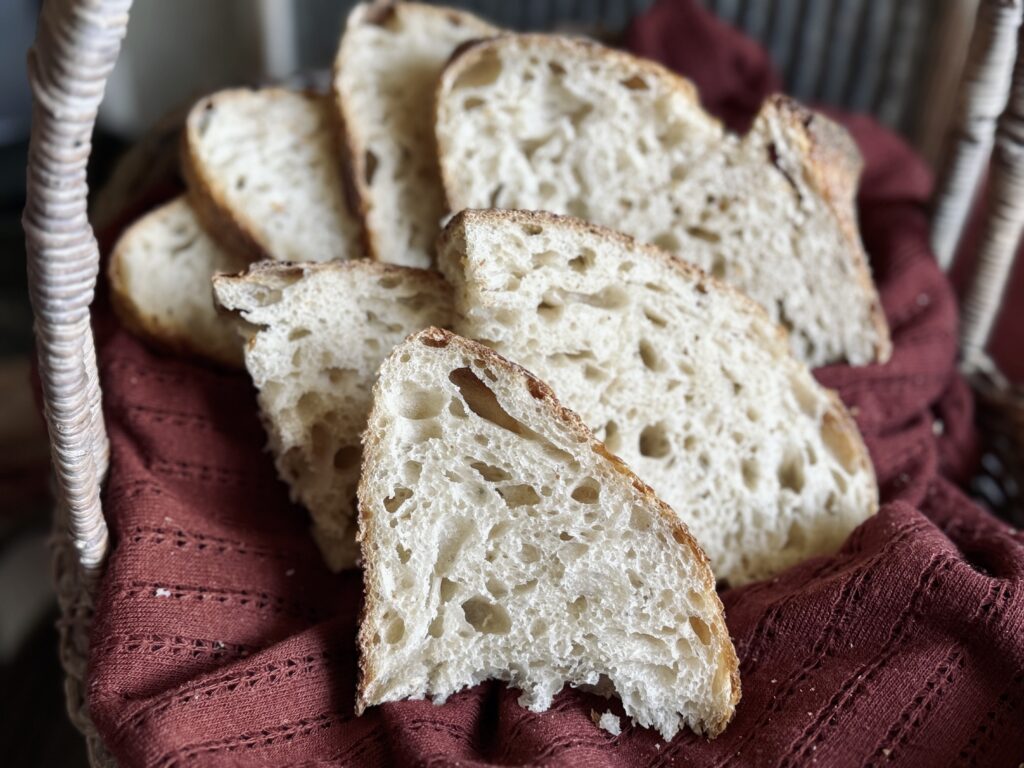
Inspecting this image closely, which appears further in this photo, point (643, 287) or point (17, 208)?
point (17, 208)

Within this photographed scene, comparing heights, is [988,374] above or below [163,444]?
below

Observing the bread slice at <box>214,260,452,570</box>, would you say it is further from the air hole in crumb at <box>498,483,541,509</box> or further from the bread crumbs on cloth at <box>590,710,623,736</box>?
the bread crumbs on cloth at <box>590,710,623,736</box>

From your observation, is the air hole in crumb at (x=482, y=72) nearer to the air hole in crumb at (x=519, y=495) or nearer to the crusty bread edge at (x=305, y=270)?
the crusty bread edge at (x=305, y=270)

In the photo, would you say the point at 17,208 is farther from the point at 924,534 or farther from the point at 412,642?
the point at 924,534

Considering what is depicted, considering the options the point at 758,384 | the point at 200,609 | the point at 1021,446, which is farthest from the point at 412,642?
the point at 1021,446

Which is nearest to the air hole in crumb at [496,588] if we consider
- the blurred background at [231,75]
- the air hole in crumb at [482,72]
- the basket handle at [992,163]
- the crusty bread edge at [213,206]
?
the crusty bread edge at [213,206]
